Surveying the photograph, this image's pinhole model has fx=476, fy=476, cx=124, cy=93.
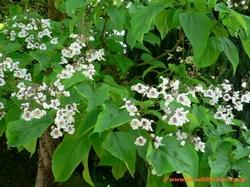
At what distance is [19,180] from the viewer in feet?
13.2

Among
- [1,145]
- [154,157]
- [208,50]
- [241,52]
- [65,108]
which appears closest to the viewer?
[154,157]

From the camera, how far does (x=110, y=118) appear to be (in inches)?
52.2

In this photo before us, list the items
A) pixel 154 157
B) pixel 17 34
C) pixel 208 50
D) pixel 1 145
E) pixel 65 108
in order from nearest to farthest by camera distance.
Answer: pixel 154 157, pixel 65 108, pixel 208 50, pixel 17 34, pixel 1 145

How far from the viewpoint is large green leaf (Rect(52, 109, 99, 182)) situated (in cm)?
138

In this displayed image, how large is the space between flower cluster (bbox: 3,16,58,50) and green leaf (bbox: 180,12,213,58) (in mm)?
693

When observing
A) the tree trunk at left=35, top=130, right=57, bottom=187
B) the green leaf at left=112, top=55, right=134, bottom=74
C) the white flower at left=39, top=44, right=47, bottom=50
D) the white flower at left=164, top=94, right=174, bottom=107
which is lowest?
the tree trunk at left=35, top=130, right=57, bottom=187

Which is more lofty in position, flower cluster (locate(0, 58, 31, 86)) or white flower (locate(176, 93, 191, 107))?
white flower (locate(176, 93, 191, 107))

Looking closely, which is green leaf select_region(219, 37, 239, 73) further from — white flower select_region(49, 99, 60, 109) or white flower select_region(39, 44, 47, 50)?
white flower select_region(39, 44, 47, 50)

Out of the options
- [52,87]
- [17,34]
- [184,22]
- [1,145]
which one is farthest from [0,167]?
[184,22]

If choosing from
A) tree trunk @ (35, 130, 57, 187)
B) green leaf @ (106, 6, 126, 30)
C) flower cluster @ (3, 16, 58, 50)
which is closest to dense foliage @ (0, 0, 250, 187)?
green leaf @ (106, 6, 126, 30)

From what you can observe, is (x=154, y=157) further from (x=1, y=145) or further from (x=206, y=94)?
(x=1, y=145)

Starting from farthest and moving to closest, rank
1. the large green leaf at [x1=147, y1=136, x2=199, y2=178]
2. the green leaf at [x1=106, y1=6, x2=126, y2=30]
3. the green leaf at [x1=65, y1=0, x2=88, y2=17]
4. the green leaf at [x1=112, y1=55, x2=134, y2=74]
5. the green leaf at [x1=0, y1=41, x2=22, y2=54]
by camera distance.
A: the green leaf at [x1=112, y1=55, x2=134, y2=74], the green leaf at [x1=0, y1=41, x2=22, y2=54], the green leaf at [x1=106, y1=6, x2=126, y2=30], the green leaf at [x1=65, y1=0, x2=88, y2=17], the large green leaf at [x1=147, y1=136, x2=199, y2=178]

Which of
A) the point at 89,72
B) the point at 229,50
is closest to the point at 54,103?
the point at 89,72

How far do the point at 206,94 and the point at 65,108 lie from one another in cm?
51
